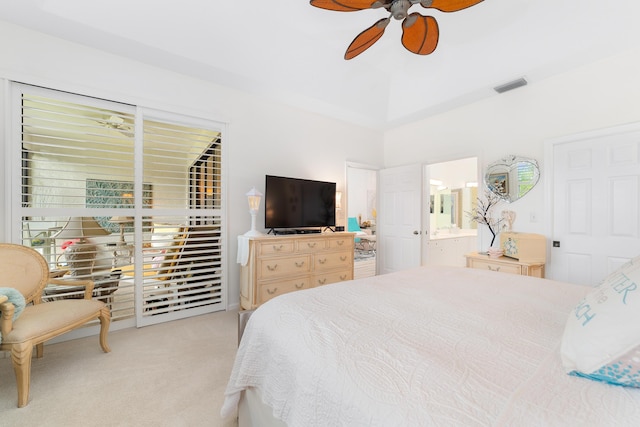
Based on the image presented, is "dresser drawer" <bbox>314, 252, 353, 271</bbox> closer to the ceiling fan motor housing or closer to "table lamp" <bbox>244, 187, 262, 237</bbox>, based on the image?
→ "table lamp" <bbox>244, 187, 262, 237</bbox>

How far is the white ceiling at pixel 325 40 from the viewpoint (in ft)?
7.77

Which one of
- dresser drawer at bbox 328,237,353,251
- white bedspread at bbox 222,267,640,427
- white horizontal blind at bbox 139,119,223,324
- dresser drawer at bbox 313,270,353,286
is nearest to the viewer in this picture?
white bedspread at bbox 222,267,640,427

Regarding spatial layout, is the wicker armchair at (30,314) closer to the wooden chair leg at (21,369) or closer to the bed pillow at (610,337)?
the wooden chair leg at (21,369)

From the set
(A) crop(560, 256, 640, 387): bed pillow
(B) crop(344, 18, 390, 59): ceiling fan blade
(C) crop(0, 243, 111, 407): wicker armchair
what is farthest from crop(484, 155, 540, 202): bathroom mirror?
(C) crop(0, 243, 111, 407): wicker armchair

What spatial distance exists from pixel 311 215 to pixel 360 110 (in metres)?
1.72

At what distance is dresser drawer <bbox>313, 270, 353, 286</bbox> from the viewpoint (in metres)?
3.49

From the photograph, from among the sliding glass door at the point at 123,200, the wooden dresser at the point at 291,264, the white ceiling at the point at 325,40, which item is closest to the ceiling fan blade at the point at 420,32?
the white ceiling at the point at 325,40

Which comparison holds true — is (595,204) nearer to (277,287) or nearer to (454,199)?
(454,199)

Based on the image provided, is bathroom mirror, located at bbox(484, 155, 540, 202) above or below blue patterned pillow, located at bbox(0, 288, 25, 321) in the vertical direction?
above

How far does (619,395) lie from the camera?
0.65m

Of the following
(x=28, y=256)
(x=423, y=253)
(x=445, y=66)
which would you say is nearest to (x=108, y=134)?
(x=28, y=256)

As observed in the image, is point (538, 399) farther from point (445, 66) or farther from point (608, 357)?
point (445, 66)

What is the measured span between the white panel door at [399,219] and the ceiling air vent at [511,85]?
1372 mm

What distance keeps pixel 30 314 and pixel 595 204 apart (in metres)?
4.98
